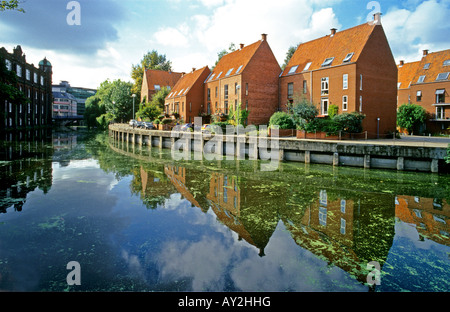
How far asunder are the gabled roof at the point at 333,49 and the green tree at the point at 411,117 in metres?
16.7

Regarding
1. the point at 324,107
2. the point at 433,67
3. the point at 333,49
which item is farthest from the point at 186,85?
the point at 433,67

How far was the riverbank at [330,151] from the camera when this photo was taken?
1830cm

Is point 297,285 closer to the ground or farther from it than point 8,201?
closer to the ground

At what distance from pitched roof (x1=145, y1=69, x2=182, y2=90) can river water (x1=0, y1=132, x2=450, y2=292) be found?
4899 centimetres

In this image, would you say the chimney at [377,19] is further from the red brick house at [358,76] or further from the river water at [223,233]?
the river water at [223,233]

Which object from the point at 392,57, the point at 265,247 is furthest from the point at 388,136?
the point at 265,247

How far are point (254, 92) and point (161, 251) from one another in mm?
32974

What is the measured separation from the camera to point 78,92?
6196 inches

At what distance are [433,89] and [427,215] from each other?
4194cm

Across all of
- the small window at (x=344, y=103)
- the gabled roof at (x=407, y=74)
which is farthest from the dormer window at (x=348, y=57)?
the gabled roof at (x=407, y=74)

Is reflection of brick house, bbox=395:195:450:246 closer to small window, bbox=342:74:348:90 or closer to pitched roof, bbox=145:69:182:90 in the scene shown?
small window, bbox=342:74:348:90

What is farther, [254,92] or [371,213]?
[254,92]

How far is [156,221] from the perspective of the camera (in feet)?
32.0

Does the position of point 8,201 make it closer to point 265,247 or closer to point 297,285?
point 265,247
